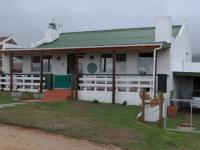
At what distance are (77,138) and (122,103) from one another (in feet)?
34.8

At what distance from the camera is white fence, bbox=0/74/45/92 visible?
25609 mm

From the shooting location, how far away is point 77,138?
1186 cm

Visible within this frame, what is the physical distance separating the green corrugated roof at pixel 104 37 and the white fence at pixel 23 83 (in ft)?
8.54

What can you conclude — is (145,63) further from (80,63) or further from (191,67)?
(80,63)

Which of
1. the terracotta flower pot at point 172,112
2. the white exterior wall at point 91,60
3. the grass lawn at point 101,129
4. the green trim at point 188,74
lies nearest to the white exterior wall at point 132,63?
the white exterior wall at point 91,60

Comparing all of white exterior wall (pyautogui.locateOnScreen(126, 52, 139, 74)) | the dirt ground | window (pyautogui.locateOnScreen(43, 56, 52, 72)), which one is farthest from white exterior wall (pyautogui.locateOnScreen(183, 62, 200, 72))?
the dirt ground

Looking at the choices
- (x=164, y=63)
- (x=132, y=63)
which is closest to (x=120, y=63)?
(x=132, y=63)

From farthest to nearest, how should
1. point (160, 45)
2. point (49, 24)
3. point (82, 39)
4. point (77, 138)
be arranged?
point (49, 24) < point (82, 39) < point (160, 45) < point (77, 138)

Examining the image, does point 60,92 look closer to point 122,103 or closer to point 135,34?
point 122,103

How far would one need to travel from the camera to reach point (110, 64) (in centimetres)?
2473

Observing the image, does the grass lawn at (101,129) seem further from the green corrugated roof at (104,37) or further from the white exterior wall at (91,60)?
the green corrugated roof at (104,37)

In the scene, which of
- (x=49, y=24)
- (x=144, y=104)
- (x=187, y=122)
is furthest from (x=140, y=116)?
(x=49, y=24)

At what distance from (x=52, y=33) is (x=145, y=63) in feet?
28.7

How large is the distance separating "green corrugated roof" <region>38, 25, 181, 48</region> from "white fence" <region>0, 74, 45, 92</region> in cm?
260
